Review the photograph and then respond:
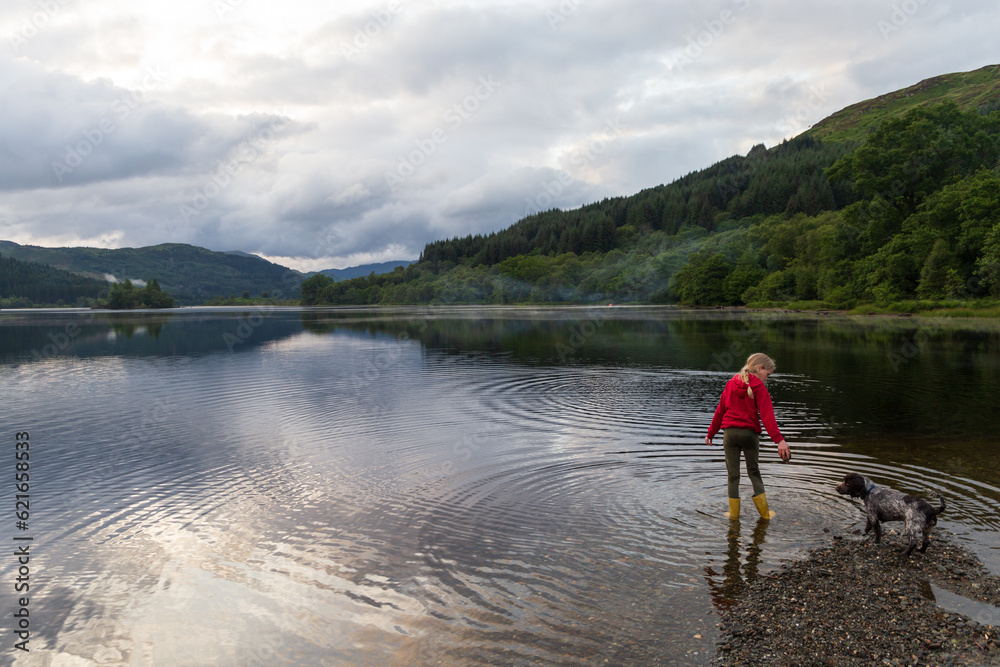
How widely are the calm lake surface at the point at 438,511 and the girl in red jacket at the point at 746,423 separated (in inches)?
17.5

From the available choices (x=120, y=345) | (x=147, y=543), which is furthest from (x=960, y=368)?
(x=120, y=345)

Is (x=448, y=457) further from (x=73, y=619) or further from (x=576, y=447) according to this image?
(x=73, y=619)

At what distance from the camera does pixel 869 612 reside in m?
6.29

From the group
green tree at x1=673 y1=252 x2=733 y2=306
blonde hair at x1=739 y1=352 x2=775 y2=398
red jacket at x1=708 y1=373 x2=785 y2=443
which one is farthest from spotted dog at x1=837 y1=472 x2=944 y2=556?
green tree at x1=673 y1=252 x2=733 y2=306

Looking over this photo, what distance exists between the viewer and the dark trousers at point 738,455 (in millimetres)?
9117

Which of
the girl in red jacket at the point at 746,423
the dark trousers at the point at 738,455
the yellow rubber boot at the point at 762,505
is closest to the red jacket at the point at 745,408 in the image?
the girl in red jacket at the point at 746,423

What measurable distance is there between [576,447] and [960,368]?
73.7 feet

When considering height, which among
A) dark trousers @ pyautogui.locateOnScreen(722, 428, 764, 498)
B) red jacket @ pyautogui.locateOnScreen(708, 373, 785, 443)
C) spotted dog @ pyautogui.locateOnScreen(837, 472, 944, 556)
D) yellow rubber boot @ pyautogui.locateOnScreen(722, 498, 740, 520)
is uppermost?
red jacket @ pyautogui.locateOnScreen(708, 373, 785, 443)

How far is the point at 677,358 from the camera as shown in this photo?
1353 inches

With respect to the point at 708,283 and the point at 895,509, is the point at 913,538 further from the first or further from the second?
the point at 708,283

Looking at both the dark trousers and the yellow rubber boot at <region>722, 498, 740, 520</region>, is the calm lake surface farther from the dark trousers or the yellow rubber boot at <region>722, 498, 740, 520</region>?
the dark trousers

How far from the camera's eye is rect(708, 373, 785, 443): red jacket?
8.84 m

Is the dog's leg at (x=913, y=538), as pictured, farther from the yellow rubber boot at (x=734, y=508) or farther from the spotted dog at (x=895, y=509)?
the yellow rubber boot at (x=734, y=508)

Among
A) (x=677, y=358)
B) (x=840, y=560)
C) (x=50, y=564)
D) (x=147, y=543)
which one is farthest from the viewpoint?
(x=677, y=358)
